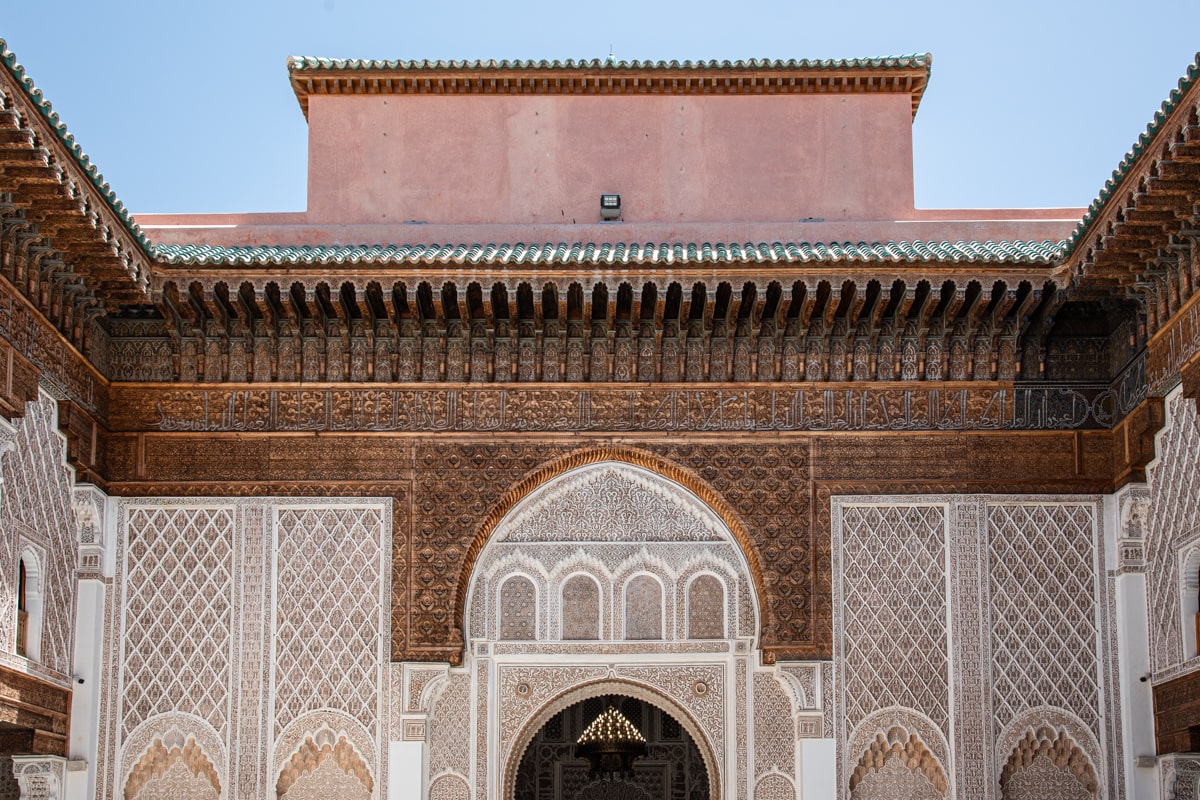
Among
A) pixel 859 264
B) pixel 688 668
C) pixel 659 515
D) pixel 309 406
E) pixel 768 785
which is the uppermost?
pixel 859 264

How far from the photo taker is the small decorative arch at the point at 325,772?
7.93 metres

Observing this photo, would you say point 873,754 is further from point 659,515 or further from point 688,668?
point 659,515

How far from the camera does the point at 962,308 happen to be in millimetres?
8281

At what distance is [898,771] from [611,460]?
2.07m

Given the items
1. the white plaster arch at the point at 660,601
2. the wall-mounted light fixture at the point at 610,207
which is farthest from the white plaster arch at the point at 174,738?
the wall-mounted light fixture at the point at 610,207

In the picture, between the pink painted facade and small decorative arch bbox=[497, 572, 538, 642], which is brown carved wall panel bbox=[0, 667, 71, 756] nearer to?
small decorative arch bbox=[497, 572, 538, 642]

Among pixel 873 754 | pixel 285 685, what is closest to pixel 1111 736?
pixel 873 754

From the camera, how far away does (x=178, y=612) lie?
812 centimetres

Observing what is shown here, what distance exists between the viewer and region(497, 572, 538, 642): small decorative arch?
824 centimetres

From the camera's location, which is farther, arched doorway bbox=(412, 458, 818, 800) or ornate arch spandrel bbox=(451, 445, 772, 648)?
ornate arch spandrel bbox=(451, 445, 772, 648)

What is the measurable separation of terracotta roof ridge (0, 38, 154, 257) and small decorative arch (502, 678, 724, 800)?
116 inches

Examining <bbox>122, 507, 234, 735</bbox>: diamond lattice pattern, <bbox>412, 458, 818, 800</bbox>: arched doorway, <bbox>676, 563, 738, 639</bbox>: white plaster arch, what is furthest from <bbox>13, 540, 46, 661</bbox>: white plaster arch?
<bbox>676, 563, 738, 639</bbox>: white plaster arch

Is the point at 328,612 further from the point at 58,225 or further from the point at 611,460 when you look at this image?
the point at 58,225

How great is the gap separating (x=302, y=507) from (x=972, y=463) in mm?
3363
